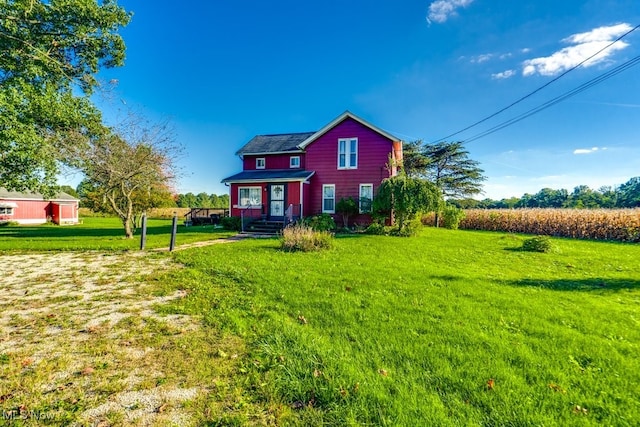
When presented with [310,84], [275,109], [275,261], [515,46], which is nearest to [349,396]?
[275,261]

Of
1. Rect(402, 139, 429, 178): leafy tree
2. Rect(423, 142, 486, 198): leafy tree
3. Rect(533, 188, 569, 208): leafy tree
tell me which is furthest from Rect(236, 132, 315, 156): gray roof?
Rect(533, 188, 569, 208): leafy tree

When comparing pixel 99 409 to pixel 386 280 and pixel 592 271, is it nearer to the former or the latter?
pixel 386 280

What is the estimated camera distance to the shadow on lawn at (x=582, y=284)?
245 inches

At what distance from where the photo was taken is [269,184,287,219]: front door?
Result: 1933 centimetres

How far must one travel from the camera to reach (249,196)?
20.2 m

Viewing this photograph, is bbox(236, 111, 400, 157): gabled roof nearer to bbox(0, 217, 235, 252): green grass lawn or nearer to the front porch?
the front porch

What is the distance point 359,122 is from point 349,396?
58.1 feet

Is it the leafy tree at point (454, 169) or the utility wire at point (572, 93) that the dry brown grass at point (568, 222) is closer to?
the utility wire at point (572, 93)

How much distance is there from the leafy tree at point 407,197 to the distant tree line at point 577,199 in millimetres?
27844

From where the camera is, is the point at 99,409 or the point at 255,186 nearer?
the point at 99,409

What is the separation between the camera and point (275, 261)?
27.5ft

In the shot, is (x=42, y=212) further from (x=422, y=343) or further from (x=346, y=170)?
(x=422, y=343)

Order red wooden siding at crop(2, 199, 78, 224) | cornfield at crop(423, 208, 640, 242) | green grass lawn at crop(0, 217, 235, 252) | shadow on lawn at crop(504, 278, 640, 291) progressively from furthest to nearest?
red wooden siding at crop(2, 199, 78, 224) → cornfield at crop(423, 208, 640, 242) → green grass lawn at crop(0, 217, 235, 252) → shadow on lawn at crop(504, 278, 640, 291)

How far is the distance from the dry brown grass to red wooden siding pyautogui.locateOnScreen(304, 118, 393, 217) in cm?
1095
